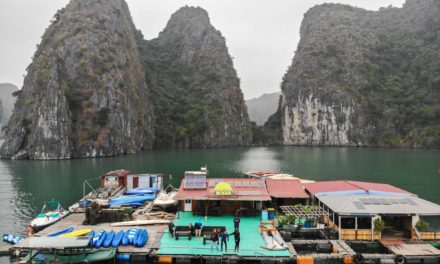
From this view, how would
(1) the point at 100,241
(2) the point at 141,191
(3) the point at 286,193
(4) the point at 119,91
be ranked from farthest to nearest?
(4) the point at 119,91, (2) the point at 141,191, (3) the point at 286,193, (1) the point at 100,241

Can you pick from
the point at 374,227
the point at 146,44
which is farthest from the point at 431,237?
the point at 146,44

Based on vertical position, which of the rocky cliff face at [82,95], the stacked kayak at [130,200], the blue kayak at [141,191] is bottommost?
the stacked kayak at [130,200]

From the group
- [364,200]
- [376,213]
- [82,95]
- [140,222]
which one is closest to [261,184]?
[364,200]

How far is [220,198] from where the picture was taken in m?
25.6

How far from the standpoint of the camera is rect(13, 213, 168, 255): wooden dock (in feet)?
65.6

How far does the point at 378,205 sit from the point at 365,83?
129407 mm

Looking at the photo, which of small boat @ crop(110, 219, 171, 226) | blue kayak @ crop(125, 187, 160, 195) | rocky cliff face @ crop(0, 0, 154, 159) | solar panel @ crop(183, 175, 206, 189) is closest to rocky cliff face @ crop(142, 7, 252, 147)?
rocky cliff face @ crop(0, 0, 154, 159)

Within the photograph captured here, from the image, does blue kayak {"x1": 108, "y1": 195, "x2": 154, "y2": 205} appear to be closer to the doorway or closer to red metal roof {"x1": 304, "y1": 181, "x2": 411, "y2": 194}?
red metal roof {"x1": 304, "y1": 181, "x2": 411, "y2": 194}

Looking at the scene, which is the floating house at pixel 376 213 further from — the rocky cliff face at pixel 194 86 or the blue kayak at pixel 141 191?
the rocky cliff face at pixel 194 86

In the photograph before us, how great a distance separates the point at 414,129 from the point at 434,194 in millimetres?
94303

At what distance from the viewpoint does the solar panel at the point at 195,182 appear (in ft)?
91.6

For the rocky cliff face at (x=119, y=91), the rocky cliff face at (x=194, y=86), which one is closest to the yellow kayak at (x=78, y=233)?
the rocky cliff face at (x=119, y=91)

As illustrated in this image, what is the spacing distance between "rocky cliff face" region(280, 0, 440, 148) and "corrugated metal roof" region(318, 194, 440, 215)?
107180mm

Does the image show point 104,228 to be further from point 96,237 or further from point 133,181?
point 133,181
